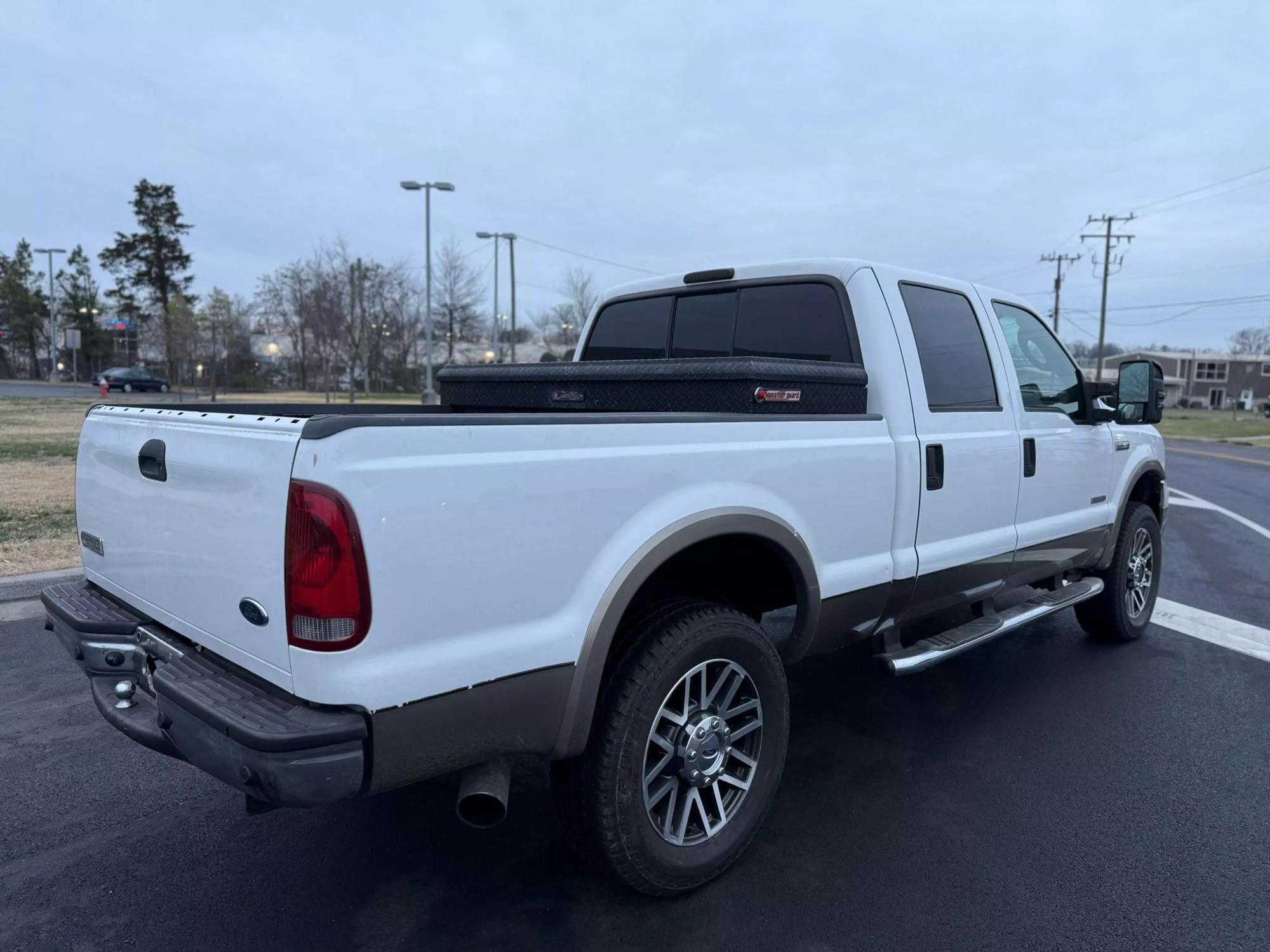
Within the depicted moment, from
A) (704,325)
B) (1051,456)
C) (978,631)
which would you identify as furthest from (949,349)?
(978,631)

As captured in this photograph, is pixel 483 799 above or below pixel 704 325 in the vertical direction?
below

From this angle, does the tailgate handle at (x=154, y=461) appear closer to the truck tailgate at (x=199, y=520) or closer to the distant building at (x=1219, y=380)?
the truck tailgate at (x=199, y=520)

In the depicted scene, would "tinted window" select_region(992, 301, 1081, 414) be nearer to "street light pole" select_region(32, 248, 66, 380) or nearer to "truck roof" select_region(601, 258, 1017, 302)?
"truck roof" select_region(601, 258, 1017, 302)

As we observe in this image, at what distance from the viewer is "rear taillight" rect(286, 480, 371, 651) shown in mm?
1931

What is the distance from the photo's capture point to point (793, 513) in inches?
114

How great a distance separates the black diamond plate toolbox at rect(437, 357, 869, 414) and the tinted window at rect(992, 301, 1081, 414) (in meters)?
1.36

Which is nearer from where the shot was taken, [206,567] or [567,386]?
[206,567]

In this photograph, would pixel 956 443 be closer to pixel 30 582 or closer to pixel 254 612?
pixel 254 612

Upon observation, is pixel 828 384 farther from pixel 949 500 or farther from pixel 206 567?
pixel 206 567

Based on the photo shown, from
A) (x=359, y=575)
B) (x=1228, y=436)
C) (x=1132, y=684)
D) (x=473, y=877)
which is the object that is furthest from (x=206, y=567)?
(x=1228, y=436)

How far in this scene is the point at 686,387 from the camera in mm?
3129

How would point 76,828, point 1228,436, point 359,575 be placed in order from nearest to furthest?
point 359,575
point 76,828
point 1228,436

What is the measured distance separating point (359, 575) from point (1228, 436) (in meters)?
42.3

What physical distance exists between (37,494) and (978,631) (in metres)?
9.53
